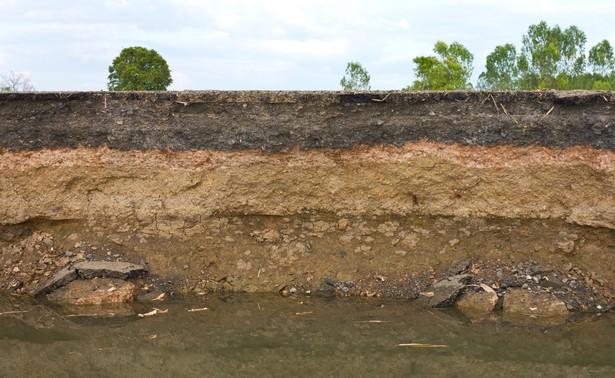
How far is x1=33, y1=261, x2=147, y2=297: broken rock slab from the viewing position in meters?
5.68

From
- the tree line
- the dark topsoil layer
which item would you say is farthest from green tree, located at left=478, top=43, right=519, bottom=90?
the dark topsoil layer

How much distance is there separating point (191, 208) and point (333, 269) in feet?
4.40

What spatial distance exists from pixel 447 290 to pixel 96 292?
2.78m

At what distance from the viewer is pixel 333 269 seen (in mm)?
5875

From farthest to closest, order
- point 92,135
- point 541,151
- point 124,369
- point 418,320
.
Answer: point 92,135 < point 541,151 < point 418,320 < point 124,369

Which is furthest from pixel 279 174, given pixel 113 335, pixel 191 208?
pixel 113 335

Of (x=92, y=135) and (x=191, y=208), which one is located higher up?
(x=92, y=135)

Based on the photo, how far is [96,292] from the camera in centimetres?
556

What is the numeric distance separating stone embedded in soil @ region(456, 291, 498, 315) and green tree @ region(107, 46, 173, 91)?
12.2 m

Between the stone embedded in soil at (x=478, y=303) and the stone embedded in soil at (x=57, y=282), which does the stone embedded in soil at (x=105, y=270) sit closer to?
the stone embedded in soil at (x=57, y=282)

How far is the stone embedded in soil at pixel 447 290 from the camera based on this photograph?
17.6 ft

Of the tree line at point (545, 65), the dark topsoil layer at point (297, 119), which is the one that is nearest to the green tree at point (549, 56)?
the tree line at point (545, 65)

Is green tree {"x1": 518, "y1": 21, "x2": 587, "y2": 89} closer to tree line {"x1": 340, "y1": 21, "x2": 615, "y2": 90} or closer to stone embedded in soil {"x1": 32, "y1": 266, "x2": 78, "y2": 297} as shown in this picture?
tree line {"x1": 340, "y1": 21, "x2": 615, "y2": 90}

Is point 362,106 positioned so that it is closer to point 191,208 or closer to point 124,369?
point 191,208
